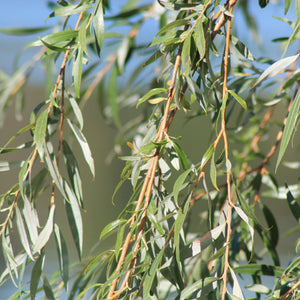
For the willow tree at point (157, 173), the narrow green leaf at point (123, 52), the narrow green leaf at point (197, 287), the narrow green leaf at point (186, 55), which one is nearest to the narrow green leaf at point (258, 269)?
the willow tree at point (157, 173)

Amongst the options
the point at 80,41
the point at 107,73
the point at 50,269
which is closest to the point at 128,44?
the point at 107,73

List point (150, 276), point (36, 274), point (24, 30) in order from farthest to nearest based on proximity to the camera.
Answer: point (24, 30) < point (36, 274) < point (150, 276)

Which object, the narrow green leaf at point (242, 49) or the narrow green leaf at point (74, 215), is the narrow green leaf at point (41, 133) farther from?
the narrow green leaf at point (242, 49)

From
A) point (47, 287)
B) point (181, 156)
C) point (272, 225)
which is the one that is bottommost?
point (272, 225)

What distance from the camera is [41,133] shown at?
39cm

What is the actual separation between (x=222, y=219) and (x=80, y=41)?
0.59 ft

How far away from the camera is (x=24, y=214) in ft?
1.36

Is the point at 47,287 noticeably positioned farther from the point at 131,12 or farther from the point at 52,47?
the point at 131,12

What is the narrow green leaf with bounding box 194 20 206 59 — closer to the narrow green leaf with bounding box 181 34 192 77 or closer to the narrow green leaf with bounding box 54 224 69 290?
the narrow green leaf with bounding box 181 34 192 77

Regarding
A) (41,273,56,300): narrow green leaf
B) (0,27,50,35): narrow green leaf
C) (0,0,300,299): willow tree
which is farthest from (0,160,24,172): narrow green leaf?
(0,27,50,35): narrow green leaf

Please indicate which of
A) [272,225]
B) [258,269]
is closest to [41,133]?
[258,269]

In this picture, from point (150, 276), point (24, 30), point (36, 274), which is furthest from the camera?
point (24, 30)

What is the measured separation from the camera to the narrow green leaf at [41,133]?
1.24ft

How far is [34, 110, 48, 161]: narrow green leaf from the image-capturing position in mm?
379
